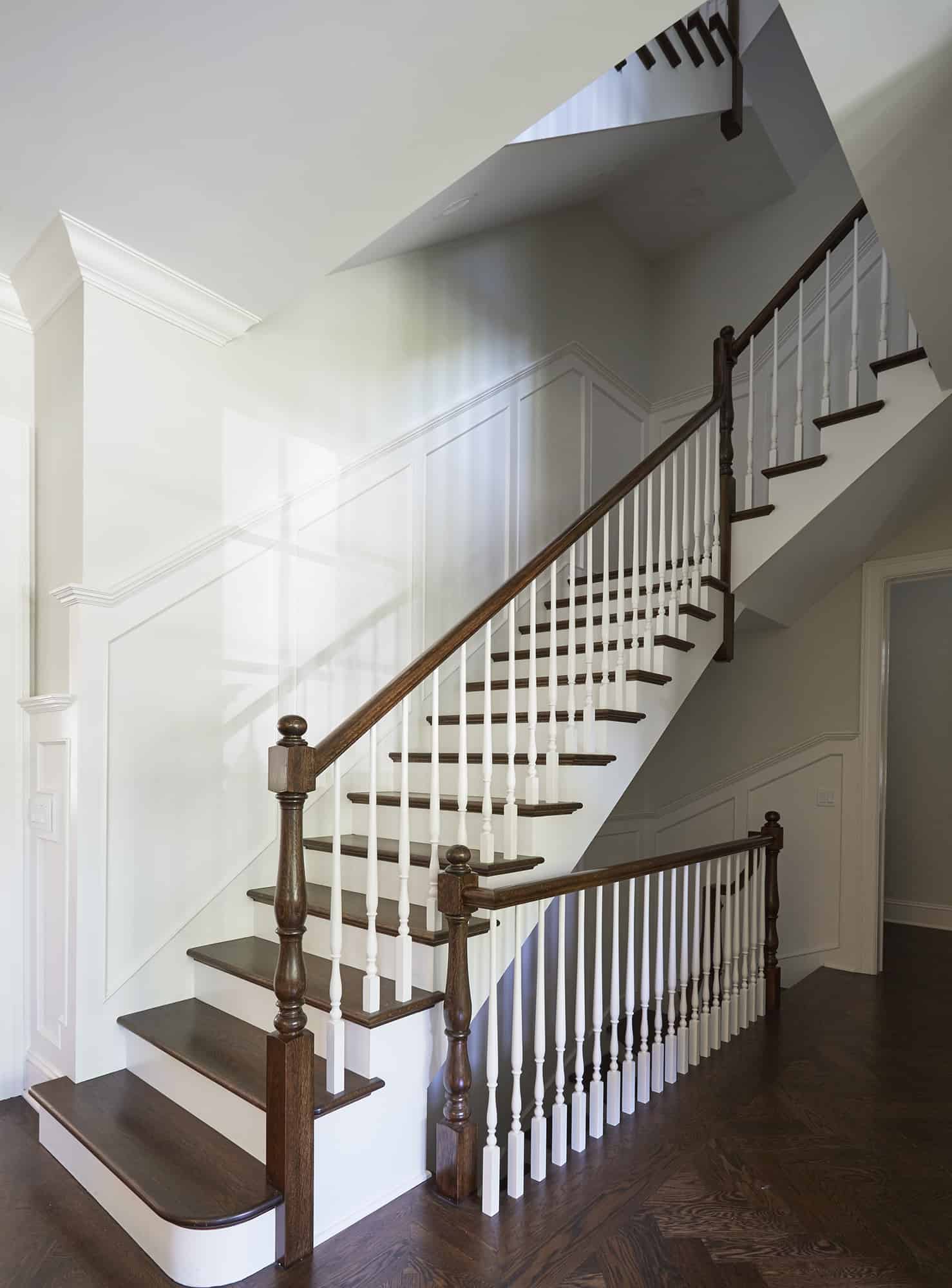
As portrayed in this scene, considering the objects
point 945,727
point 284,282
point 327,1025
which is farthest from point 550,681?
point 945,727

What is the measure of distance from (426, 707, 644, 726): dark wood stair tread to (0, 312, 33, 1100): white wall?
1481 mm

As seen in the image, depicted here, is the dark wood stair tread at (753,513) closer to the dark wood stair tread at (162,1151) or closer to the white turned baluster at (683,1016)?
the white turned baluster at (683,1016)

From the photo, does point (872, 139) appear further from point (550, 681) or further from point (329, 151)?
point (550, 681)

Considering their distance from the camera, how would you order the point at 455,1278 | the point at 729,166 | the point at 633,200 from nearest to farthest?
the point at 455,1278 < the point at 729,166 < the point at 633,200

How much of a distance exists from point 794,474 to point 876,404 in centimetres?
43

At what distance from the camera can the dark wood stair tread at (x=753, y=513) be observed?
371 centimetres

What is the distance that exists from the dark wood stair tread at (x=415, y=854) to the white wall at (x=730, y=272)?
13.0ft

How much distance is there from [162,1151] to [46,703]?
1.37m

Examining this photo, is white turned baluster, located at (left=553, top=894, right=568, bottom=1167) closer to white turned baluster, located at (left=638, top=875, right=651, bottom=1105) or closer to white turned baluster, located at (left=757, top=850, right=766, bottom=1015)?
white turned baluster, located at (left=638, top=875, right=651, bottom=1105)


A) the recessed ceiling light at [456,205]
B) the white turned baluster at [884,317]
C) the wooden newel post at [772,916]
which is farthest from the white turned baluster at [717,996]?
the recessed ceiling light at [456,205]

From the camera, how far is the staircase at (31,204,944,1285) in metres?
1.96

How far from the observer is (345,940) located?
2.56 m

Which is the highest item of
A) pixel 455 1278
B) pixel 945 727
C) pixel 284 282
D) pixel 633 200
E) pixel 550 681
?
pixel 633 200

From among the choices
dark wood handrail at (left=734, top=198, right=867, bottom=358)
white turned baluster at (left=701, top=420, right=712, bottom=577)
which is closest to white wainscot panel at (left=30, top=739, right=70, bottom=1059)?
white turned baluster at (left=701, top=420, right=712, bottom=577)
